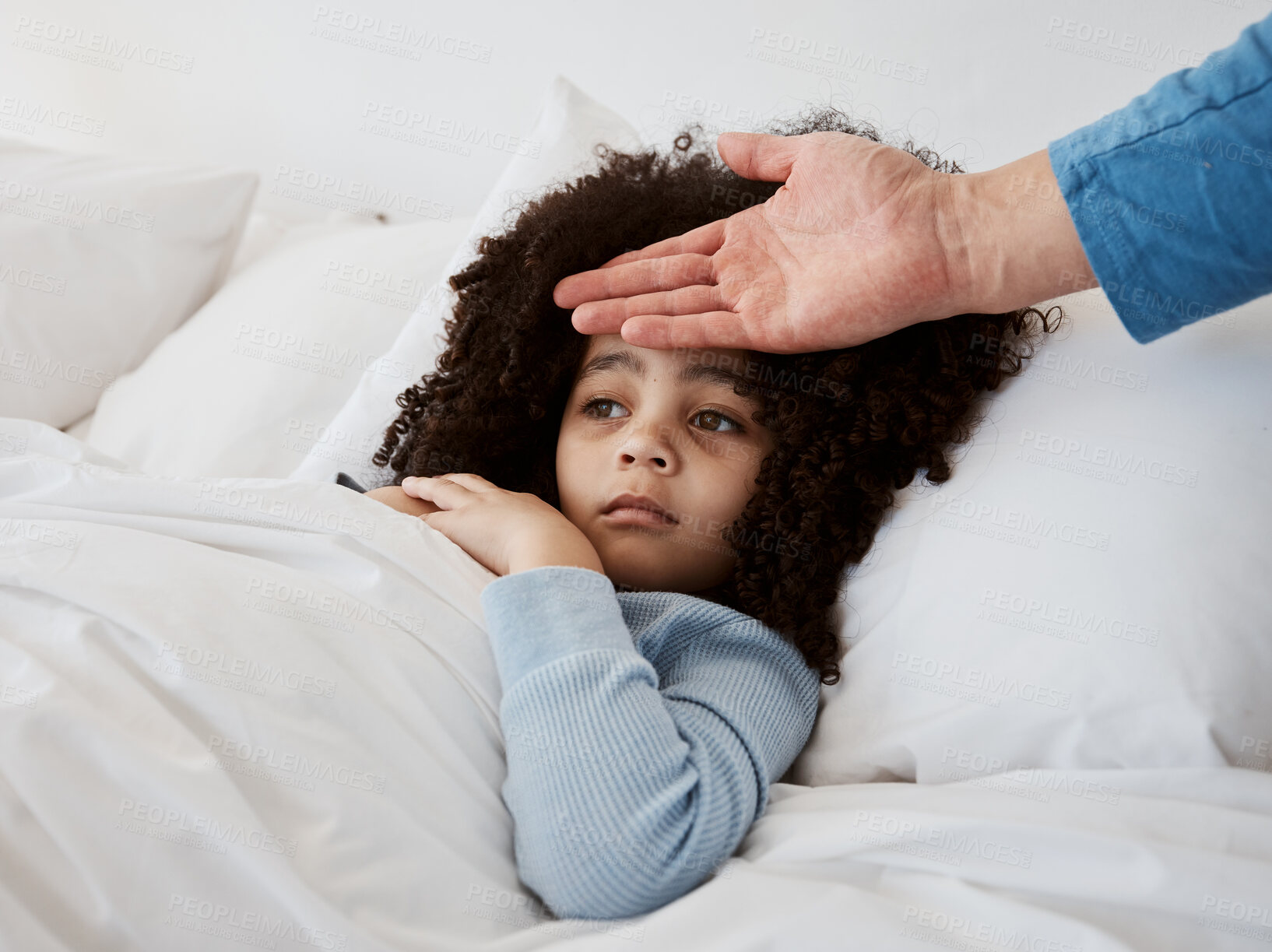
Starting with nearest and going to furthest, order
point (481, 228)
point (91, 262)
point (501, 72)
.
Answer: point (481, 228) < point (91, 262) < point (501, 72)

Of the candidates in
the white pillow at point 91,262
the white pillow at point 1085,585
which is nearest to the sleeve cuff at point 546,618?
the white pillow at point 1085,585

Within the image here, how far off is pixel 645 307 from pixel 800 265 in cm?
18

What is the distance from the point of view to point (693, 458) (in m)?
1.02

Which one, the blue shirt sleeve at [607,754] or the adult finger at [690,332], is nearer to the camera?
the blue shirt sleeve at [607,754]

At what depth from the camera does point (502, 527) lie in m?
0.97

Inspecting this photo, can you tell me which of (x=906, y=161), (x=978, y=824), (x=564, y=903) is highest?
(x=906, y=161)

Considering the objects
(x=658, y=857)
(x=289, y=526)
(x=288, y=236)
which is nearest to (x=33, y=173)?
(x=288, y=236)

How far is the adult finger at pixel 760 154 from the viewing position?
1054 millimetres

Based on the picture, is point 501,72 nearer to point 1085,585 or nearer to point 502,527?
point 502,527

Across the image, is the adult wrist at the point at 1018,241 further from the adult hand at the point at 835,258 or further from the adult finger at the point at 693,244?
the adult finger at the point at 693,244

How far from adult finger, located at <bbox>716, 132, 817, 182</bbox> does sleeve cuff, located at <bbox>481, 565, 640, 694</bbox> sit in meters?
0.52

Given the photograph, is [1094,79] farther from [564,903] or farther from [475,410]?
[564,903]

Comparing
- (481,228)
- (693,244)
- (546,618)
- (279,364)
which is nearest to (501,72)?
(481,228)

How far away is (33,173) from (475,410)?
3.33 ft
